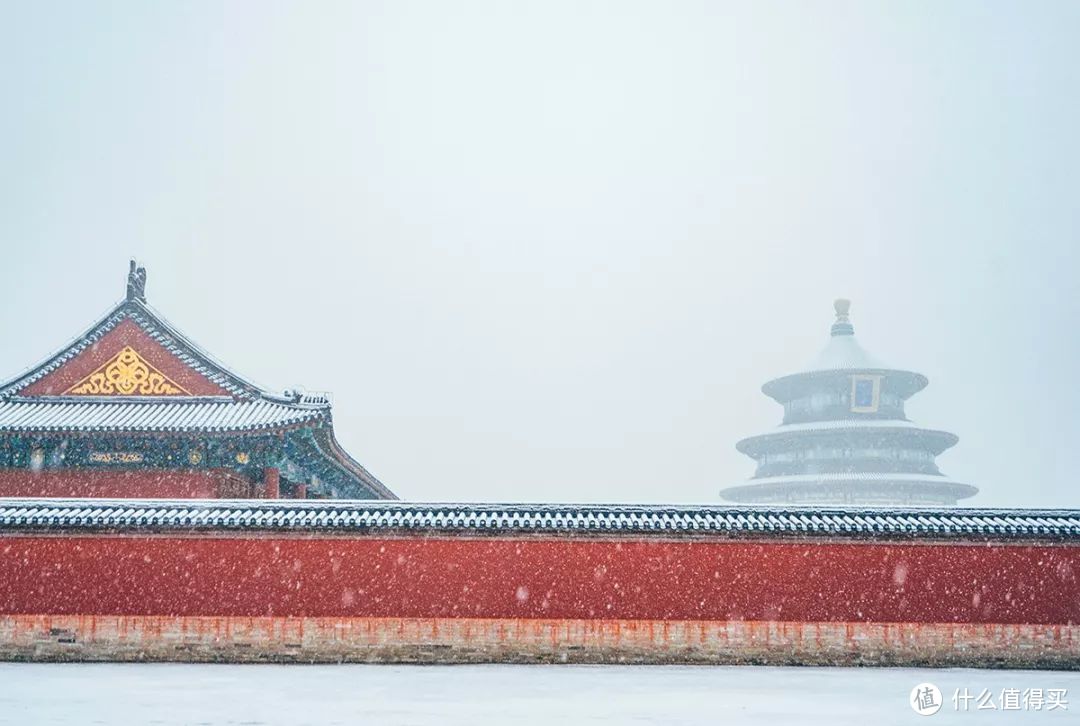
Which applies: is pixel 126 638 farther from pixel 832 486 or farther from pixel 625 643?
pixel 832 486

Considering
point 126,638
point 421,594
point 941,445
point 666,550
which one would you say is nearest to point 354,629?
point 421,594

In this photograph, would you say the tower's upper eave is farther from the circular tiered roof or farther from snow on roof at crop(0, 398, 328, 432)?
snow on roof at crop(0, 398, 328, 432)

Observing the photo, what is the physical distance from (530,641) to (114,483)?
9.84 metres

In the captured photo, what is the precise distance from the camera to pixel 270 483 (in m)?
18.8

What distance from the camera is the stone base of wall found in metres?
Result: 13.6

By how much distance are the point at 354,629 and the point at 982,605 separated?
9.49 m

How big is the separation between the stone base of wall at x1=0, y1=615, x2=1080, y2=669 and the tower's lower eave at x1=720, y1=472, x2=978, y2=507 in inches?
797

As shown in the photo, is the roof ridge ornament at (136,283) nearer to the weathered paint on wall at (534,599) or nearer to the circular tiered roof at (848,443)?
the weathered paint on wall at (534,599)

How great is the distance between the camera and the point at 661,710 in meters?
9.08

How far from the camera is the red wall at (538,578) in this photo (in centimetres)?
1386

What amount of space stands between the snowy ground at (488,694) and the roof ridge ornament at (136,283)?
31.7 feet

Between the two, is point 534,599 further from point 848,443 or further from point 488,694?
point 848,443

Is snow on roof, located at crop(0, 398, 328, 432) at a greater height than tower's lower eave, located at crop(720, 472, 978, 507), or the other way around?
snow on roof, located at crop(0, 398, 328, 432)

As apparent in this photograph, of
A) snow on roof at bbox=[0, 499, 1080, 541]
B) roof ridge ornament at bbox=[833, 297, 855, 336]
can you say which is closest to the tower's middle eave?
roof ridge ornament at bbox=[833, 297, 855, 336]
